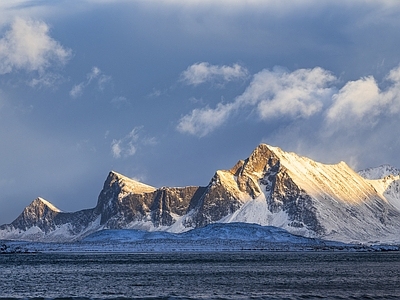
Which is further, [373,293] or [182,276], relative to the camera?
[182,276]

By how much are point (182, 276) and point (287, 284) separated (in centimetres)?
3183

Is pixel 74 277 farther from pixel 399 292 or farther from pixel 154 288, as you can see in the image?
pixel 399 292

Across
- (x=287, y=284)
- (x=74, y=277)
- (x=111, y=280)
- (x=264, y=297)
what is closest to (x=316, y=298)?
(x=264, y=297)

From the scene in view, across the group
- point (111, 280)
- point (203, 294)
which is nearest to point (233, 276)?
point (111, 280)

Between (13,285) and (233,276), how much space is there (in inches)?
1699

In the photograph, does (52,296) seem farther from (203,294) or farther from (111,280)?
(111,280)

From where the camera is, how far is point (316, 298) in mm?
95375

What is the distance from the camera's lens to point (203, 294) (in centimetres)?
10331

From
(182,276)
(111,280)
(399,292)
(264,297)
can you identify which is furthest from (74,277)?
(399,292)

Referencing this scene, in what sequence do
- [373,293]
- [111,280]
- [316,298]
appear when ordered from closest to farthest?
1. [316,298]
2. [373,293]
3. [111,280]

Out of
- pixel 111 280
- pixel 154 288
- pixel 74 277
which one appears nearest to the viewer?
pixel 154 288

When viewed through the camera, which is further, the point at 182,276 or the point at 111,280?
the point at 182,276

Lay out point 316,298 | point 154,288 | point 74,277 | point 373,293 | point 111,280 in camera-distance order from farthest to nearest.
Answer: point 74,277
point 111,280
point 154,288
point 373,293
point 316,298

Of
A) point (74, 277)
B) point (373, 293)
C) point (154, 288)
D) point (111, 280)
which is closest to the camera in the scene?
point (373, 293)
